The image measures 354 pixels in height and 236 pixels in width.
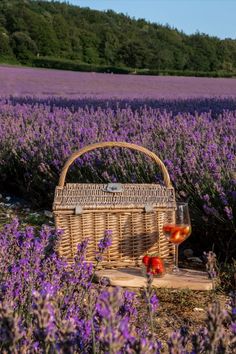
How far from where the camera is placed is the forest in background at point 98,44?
128ft

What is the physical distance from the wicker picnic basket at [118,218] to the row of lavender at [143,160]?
26 cm

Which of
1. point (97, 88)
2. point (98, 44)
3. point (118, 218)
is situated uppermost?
point (98, 44)

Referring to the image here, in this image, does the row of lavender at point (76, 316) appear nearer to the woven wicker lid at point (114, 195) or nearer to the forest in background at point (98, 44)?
the woven wicker lid at point (114, 195)

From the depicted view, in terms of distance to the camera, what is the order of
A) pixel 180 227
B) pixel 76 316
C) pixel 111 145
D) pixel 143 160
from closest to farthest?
1. pixel 76 316
2. pixel 180 227
3. pixel 111 145
4. pixel 143 160

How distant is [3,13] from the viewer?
4150 cm

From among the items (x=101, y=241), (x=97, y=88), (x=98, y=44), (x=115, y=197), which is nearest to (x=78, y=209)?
(x=115, y=197)

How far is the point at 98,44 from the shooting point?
1718 inches

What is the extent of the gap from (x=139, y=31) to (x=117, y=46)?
5.88 m

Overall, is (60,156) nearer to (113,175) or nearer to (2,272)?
(113,175)

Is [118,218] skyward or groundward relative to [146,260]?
skyward

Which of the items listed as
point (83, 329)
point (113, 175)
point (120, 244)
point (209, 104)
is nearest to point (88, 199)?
point (120, 244)

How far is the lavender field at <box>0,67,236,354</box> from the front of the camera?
0.87 m

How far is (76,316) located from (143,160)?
242 centimetres

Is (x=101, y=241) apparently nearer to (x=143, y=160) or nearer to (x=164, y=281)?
(x=164, y=281)
